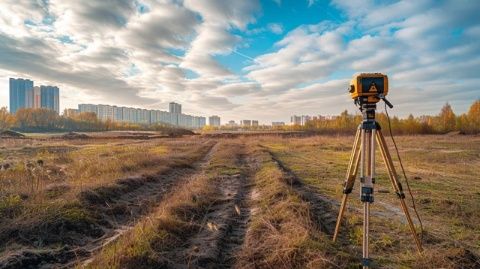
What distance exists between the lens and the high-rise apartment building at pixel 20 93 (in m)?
177

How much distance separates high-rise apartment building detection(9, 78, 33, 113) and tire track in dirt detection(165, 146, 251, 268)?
211861mm

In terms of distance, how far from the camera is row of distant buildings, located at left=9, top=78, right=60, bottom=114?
17838cm

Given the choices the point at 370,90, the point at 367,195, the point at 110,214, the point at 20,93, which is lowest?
the point at 110,214

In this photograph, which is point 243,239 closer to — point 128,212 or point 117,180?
point 128,212

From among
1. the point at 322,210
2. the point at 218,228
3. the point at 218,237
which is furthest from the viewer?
the point at 322,210

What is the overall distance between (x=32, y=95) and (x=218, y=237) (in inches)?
8583

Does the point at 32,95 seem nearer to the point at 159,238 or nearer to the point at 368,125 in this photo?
the point at 159,238

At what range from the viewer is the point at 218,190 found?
10695 millimetres

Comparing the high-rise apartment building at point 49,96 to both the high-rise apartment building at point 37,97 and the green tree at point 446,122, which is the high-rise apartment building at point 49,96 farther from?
the green tree at point 446,122

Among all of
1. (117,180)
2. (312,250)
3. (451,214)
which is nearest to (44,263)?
(312,250)

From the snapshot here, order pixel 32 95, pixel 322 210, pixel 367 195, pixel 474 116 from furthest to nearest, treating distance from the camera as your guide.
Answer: pixel 32 95 < pixel 474 116 < pixel 322 210 < pixel 367 195

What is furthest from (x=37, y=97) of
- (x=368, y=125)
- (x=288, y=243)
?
(x=368, y=125)

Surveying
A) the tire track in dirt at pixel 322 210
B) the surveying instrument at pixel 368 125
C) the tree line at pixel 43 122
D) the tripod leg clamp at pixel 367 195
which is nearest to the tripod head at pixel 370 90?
the surveying instrument at pixel 368 125

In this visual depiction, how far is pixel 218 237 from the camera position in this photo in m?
5.82
